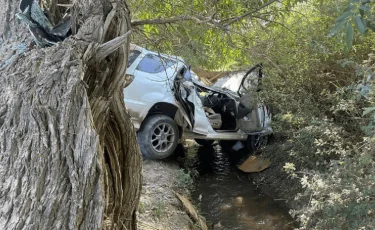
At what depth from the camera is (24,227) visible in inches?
59.5

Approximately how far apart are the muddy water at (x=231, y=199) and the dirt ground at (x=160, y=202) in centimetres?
66

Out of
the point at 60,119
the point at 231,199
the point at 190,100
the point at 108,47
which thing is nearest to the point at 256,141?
the point at 231,199

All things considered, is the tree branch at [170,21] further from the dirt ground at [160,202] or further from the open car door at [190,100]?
the open car door at [190,100]

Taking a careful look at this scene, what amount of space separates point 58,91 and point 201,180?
610 cm

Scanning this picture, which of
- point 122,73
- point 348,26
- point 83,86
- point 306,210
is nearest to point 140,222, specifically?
point 306,210

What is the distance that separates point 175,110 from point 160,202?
203 centimetres

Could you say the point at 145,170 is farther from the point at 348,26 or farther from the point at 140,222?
the point at 348,26

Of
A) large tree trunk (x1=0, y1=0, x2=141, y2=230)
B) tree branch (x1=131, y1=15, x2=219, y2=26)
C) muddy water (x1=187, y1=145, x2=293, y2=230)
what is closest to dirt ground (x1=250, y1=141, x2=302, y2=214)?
muddy water (x1=187, y1=145, x2=293, y2=230)

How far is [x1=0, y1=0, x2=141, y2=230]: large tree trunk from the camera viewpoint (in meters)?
1.57

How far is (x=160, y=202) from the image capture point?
5.28 meters

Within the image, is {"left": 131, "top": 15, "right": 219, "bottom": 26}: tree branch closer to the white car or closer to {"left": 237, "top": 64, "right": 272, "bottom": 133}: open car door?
the white car

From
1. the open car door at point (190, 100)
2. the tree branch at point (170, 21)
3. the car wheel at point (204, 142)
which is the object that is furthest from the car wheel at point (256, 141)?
the tree branch at point (170, 21)

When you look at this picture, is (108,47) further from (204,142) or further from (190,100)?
(204,142)

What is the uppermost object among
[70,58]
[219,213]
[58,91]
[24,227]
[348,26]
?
[348,26]
